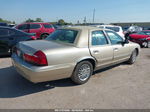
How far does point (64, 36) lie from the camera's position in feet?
12.9

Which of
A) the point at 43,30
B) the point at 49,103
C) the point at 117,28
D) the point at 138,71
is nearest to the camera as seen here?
the point at 49,103

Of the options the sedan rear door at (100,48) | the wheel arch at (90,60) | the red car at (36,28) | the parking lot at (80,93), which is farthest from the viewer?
the red car at (36,28)

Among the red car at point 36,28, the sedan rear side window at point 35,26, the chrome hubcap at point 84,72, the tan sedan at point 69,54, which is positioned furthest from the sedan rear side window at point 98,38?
the sedan rear side window at point 35,26

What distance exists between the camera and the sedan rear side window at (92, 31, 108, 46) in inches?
152

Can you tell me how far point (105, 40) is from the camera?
4160 mm

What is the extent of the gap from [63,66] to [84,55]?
2.19 ft

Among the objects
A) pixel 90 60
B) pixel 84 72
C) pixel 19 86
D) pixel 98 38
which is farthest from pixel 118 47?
pixel 19 86

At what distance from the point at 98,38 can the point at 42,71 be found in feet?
6.46

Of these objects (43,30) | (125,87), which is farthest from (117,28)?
(125,87)

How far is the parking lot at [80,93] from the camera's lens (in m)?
2.81

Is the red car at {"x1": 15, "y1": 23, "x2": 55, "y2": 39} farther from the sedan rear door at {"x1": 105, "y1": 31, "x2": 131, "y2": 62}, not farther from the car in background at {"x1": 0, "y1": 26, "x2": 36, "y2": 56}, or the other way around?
the sedan rear door at {"x1": 105, "y1": 31, "x2": 131, "y2": 62}

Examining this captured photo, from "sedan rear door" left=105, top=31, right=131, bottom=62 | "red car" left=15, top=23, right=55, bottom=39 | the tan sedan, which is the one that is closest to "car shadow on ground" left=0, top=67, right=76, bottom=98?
the tan sedan

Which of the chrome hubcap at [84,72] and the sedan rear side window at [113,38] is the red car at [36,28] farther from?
the chrome hubcap at [84,72]

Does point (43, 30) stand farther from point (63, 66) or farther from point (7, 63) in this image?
point (63, 66)
